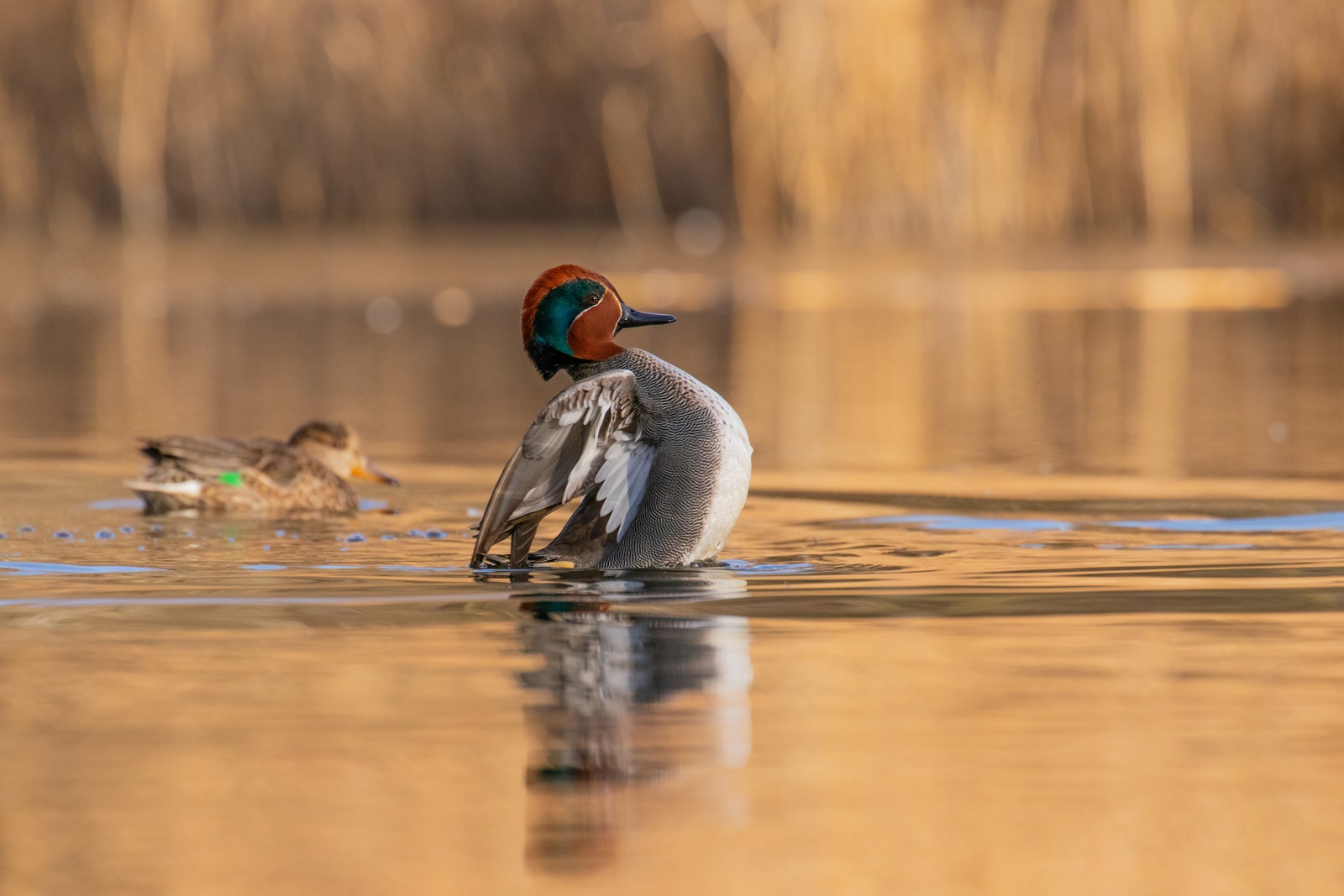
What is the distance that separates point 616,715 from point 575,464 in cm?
163

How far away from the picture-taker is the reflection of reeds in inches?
703

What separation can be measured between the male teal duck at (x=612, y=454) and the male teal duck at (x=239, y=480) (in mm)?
1734

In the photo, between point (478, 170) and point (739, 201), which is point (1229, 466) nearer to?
point (739, 201)

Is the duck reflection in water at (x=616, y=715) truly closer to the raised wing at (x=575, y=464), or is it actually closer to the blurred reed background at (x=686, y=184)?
the raised wing at (x=575, y=464)

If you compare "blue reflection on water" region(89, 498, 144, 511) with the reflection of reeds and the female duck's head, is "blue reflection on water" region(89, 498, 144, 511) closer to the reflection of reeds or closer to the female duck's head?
the female duck's head

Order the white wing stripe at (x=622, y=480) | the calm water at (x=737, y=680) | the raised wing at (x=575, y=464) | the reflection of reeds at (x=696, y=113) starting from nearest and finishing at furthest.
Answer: the calm water at (x=737, y=680)
the raised wing at (x=575, y=464)
the white wing stripe at (x=622, y=480)
the reflection of reeds at (x=696, y=113)

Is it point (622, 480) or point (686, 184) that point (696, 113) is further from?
point (622, 480)

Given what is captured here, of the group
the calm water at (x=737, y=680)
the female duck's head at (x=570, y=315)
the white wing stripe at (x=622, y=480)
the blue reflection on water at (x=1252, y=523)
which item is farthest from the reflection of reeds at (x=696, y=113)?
the white wing stripe at (x=622, y=480)

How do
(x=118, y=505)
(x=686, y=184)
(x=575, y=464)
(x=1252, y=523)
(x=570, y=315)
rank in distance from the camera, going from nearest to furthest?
(x=575, y=464), (x=570, y=315), (x=1252, y=523), (x=118, y=505), (x=686, y=184)

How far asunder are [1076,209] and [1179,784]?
51.0ft

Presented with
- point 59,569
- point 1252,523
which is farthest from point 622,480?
point 1252,523

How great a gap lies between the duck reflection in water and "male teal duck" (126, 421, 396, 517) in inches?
90.1

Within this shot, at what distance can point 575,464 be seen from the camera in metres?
5.36

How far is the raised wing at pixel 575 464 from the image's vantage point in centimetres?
530
